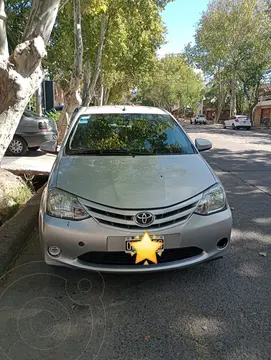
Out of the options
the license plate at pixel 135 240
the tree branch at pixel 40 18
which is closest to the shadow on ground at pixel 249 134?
the tree branch at pixel 40 18

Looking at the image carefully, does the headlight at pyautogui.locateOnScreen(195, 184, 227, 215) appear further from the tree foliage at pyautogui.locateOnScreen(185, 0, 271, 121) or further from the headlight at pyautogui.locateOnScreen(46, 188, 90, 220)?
the tree foliage at pyautogui.locateOnScreen(185, 0, 271, 121)

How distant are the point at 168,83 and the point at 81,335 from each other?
1991 inches

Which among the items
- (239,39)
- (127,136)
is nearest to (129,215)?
(127,136)

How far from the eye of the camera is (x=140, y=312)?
2.59m

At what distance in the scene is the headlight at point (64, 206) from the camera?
2697 mm

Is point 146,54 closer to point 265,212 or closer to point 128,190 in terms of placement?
point 265,212

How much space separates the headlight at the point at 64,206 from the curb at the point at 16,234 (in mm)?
860

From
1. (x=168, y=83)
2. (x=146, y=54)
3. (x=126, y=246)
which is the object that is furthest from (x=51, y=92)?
(x=168, y=83)

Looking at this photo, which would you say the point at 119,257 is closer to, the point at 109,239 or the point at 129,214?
the point at 109,239

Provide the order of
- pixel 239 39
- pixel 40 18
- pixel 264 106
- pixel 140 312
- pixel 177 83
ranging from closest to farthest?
1. pixel 140 312
2. pixel 40 18
3. pixel 239 39
4. pixel 264 106
5. pixel 177 83

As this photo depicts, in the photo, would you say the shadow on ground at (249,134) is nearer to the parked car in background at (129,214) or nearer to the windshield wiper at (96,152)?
the windshield wiper at (96,152)

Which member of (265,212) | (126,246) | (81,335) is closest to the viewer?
(81,335)

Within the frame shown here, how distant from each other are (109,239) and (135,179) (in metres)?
0.66

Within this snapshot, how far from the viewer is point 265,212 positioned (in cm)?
497
